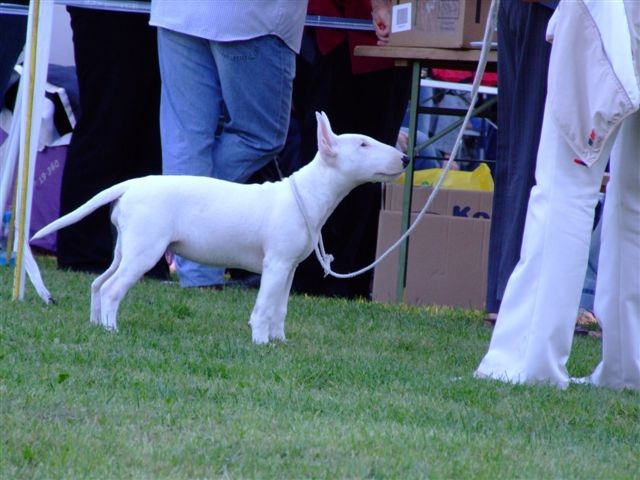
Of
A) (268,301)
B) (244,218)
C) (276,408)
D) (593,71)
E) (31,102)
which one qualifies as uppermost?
(593,71)

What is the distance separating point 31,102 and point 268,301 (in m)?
1.29

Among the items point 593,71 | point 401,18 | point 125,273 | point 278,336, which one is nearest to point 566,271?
point 593,71

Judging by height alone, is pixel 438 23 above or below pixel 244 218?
above

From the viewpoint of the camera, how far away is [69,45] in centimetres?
955

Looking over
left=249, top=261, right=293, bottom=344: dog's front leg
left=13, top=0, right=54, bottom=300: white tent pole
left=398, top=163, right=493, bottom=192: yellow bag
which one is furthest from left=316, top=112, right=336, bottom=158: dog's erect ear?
left=398, top=163, right=493, bottom=192: yellow bag

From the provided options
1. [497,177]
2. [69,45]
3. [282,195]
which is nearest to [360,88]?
[497,177]

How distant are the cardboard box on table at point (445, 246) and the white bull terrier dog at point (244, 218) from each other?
1.62 m

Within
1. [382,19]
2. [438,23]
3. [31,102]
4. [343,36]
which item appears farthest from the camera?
[343,36]

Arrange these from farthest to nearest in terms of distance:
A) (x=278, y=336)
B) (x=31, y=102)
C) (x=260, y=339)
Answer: (x=31, y=102) < (x=278, y=336) < (x=260, y=339)

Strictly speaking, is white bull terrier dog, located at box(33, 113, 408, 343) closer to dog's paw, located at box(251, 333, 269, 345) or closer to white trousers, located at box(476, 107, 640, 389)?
dog's paw, located at box(251, 333, 269, 345)

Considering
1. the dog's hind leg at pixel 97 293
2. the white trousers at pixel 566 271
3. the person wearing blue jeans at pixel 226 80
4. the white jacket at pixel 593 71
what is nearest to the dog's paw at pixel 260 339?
the dog's hind leg at pixel 97 293

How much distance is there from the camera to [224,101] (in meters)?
5.74

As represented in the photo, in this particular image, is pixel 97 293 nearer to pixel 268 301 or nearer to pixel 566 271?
pixel 268 301

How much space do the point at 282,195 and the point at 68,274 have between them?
6.85 feet
